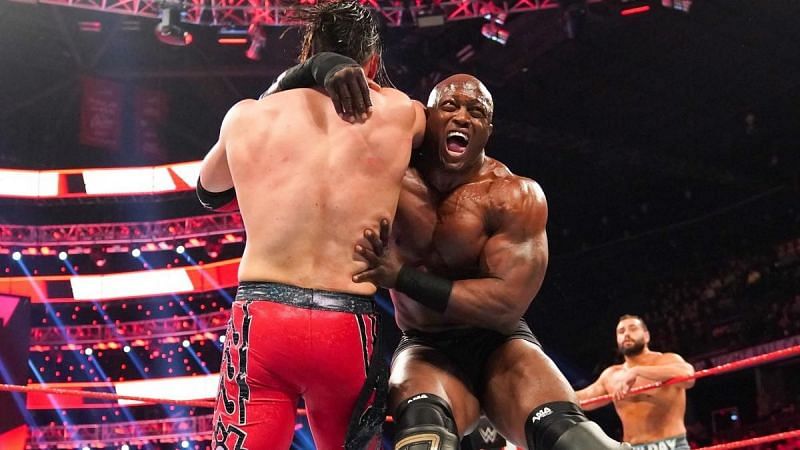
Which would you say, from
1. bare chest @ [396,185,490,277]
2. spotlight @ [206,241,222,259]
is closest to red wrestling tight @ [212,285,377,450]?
bare chest @ [396,185,490,277]

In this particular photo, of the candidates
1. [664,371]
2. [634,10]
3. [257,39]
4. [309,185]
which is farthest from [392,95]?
[634,10]

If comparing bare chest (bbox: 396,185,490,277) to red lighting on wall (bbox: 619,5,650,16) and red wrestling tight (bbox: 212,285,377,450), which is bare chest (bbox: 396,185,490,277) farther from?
red lighting on wall (bbox: 619,5,650,16)

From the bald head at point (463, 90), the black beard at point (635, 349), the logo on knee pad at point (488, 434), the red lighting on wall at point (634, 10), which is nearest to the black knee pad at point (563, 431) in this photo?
the bald head at point (463, 90)

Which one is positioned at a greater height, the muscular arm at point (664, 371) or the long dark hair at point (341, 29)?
the long dark hair at point (341, 29)

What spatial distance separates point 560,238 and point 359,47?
13231mm

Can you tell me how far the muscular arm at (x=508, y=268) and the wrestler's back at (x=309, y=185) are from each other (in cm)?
31

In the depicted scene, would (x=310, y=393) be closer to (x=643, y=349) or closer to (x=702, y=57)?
(x=643, y=349)

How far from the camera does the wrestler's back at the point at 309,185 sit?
1.89 metres

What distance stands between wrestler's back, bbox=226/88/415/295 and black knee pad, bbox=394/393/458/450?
33 cm

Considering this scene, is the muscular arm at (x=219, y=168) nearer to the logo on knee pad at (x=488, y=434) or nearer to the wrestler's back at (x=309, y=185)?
the wrestler's back at (x=309, y=185)

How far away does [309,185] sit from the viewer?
189cm

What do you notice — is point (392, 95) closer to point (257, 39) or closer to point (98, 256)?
point (257, 39)

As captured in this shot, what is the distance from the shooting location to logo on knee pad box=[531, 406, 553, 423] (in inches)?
82.1

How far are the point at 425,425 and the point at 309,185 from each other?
2.02 ft
